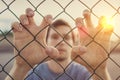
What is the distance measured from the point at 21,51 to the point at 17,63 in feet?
0.29

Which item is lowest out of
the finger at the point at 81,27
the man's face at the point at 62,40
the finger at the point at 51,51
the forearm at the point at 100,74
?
the forearm at the point at 100,74

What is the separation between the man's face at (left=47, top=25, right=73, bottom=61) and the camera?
203 centimetres

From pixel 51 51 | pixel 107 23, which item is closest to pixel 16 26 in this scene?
pixel 51 51

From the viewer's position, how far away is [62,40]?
195 cm

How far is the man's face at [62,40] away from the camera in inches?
79.7

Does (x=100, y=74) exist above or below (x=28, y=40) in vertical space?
below

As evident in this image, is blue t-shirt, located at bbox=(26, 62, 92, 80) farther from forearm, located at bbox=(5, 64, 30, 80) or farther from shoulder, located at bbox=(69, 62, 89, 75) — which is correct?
forearm, located at bbox=(5, 64, 30, 80)

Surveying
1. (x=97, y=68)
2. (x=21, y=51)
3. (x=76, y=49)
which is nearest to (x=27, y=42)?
(x=21, y=51)

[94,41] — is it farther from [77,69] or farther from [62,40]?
[77,69]

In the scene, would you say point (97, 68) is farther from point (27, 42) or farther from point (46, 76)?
point (46, 76)

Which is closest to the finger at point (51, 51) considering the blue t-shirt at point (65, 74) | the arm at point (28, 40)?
the arm at point (28, 40)

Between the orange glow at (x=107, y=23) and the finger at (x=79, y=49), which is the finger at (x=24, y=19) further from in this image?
the orange glow at (x=107, y=23)

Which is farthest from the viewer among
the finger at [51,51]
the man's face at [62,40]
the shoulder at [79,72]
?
the shoulder at [79,72]

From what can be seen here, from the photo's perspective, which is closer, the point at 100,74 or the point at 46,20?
the point at 46,20
